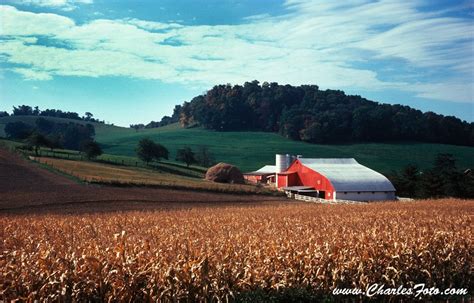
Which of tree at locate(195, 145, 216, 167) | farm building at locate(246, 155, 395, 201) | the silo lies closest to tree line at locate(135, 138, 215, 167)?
tree at locate(195, 145, 216, 167)

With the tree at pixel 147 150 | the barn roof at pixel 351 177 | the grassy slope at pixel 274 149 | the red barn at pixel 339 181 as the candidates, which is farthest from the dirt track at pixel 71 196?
the grassy slope at pixel 274 149

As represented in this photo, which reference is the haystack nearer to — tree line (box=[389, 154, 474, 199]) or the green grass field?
tree line (box=[389, 154, 474, 199])

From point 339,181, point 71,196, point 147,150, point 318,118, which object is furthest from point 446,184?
point 318,118

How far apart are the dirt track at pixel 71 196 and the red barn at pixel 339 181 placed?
12929 mm

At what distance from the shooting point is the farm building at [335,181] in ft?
227

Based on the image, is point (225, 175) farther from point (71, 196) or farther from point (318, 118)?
point (318, 118)

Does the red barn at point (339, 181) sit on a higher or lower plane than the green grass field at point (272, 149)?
lower

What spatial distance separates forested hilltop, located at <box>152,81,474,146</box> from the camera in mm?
152750

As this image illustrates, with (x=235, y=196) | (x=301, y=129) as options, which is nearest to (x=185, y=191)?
(x=235, y=196)

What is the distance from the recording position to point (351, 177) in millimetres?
71750

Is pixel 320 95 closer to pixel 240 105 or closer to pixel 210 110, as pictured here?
pixel 240 105

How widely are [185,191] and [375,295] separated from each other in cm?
4823

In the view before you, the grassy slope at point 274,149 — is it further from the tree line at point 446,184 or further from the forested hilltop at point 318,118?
the tree line at point 446,184

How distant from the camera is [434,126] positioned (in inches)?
6142
